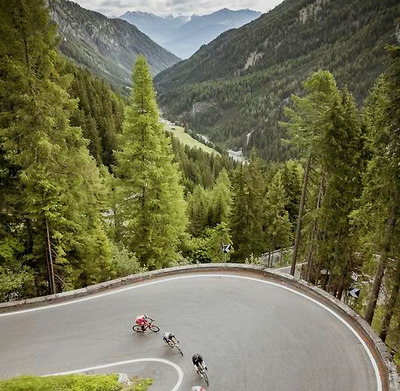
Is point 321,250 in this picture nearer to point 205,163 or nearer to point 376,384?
point 376,384

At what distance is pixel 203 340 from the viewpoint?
14539 millimetres

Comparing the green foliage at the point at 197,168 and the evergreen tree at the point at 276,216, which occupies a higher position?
the evergreen tree at the point at 276,216

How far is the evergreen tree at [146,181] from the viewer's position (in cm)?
2175

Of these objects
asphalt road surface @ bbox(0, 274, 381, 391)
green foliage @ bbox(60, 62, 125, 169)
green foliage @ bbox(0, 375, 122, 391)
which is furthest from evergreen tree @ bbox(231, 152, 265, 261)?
green foliage @ bbox(60, 62, 125, 169)

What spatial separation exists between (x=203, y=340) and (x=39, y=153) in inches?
413

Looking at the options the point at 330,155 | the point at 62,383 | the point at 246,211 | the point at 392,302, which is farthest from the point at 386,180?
the point at 246,211

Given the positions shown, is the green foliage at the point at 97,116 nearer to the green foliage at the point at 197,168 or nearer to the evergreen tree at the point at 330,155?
the green foliage at the point at 197,168

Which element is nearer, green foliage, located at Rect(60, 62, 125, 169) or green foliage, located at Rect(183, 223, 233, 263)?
green foliage, located at Rect(183, 223, 233, 263)

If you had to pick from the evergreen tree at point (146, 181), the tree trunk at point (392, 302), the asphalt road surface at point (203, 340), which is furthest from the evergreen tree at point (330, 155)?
the evergreen tree at point (146, 181)

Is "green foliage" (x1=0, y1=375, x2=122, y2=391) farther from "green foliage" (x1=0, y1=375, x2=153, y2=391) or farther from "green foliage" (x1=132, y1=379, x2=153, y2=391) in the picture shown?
"green foliage" (x1=132, y1=379, x2=153, y2=391)

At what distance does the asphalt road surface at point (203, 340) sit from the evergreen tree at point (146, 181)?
624 centimetres

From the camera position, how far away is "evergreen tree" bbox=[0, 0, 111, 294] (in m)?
15.3

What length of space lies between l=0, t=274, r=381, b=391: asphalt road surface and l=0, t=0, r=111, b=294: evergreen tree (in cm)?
332

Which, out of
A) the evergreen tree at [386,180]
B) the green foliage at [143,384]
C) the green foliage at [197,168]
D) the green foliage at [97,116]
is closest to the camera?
the green foliage at [143,384]
